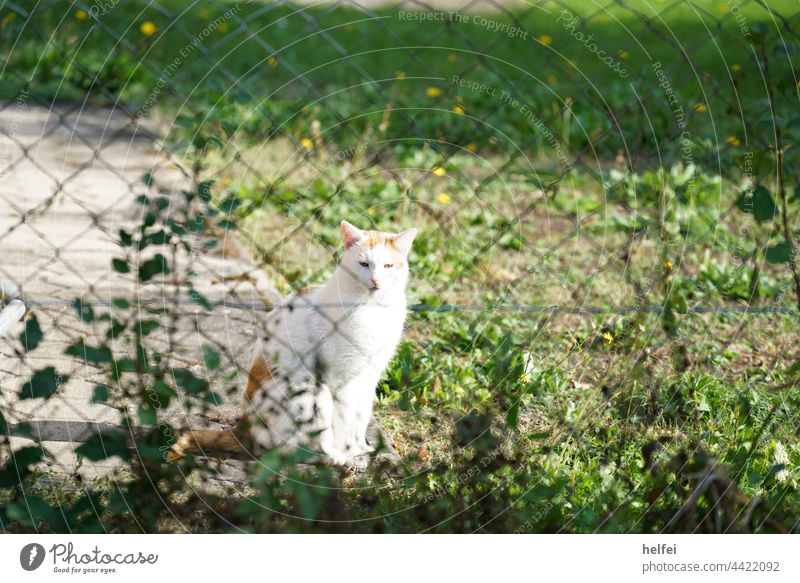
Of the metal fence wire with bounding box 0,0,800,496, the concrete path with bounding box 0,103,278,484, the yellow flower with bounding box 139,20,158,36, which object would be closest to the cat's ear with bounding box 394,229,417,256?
the metal fence wire with bounding box 0,0,800,496

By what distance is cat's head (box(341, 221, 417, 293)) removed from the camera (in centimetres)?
226

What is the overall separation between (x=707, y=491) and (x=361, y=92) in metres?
4.74

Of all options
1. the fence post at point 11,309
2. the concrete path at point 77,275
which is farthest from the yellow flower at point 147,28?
the fence post at point 11,309

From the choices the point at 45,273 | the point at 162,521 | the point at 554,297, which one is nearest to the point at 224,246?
the point at 45,273

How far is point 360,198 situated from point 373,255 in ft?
6.16

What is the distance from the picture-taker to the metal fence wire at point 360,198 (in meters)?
2.00

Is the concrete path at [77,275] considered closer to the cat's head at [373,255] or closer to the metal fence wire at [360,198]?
the metal fence wire at [360,198]

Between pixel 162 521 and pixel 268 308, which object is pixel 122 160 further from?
pixel 162 521

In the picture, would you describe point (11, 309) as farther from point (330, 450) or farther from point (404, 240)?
point (404, 240)

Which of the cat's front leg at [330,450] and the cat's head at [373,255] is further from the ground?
A: the cat's head at [373,255]

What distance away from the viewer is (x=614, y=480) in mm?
2018
